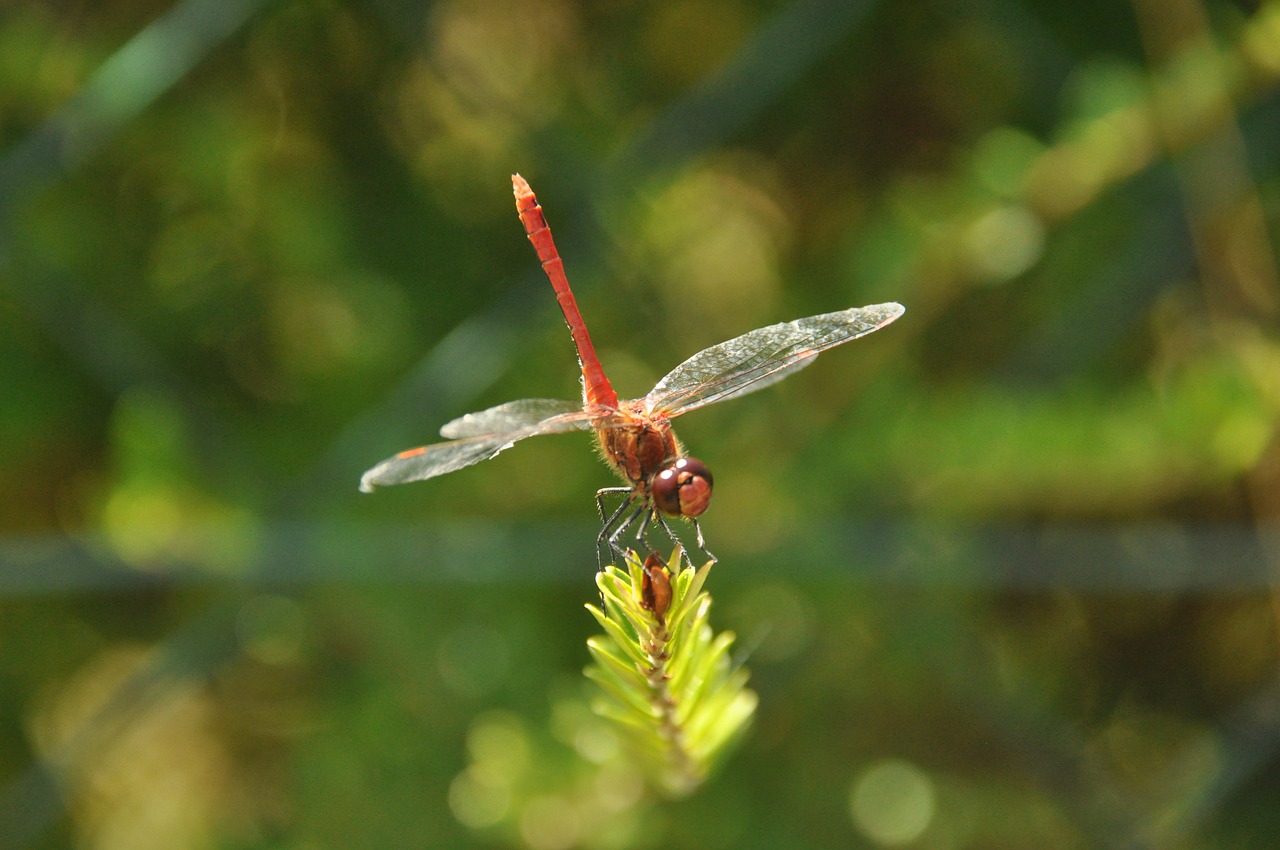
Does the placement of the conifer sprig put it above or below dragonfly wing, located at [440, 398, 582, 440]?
below

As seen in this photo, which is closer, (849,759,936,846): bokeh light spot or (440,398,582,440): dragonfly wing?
(440,398,582,440): dragonfly wing

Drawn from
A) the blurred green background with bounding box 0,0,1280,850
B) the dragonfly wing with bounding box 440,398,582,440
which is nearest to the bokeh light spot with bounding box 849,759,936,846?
the blurred green background with bounding box 0,0,1280,850

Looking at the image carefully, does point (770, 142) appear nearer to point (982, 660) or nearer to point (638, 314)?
point (638, 314)

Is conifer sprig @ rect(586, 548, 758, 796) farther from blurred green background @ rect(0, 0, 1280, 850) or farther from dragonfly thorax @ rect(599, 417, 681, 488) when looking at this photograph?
blurred green background @ rect(0, 0, 1280, 850)

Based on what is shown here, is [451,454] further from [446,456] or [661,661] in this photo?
[661,661]

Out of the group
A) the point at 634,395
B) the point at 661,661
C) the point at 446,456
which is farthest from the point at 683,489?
the point at 634,395

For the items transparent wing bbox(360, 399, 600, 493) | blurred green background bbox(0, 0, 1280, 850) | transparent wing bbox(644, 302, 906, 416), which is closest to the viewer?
transparent wing bbox(360, 399, 600, 493)

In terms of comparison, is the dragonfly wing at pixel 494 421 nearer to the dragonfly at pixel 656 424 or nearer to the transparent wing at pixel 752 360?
the dragonfly at pixel 656 424

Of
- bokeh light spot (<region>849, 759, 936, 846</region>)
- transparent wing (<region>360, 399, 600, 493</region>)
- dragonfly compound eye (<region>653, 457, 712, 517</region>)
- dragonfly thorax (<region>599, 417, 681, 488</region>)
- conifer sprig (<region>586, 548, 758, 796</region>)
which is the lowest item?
bokeh light spot (<region>849, 759, 936, 846</region>)
